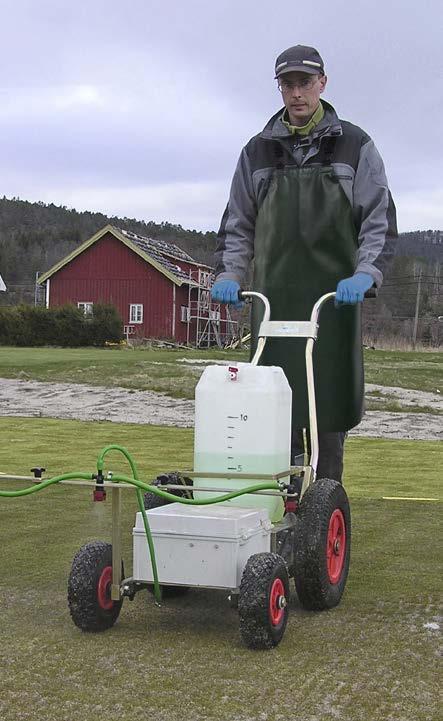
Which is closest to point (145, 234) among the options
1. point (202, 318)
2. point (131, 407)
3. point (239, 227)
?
point (202, 318)

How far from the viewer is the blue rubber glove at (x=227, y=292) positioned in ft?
12.1

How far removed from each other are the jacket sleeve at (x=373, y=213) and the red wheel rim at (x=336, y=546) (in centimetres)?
91

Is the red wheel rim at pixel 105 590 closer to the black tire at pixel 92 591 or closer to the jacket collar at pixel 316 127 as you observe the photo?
the black tire at pixel 92 591

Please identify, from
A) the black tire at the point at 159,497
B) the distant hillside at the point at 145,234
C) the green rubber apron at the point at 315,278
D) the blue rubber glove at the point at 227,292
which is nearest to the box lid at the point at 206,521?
the black tire at the point at 159,497

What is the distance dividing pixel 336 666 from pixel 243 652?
0.29m

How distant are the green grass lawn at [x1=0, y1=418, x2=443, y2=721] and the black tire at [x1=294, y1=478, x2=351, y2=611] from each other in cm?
7

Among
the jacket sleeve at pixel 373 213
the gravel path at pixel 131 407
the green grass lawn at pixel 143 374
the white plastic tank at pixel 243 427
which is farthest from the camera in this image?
the green grass lawn at pixel 143 374

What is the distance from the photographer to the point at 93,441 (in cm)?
866

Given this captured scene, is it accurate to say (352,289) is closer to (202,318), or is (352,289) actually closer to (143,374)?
(143,374)

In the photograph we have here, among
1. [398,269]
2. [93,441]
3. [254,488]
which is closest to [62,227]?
[398,269]

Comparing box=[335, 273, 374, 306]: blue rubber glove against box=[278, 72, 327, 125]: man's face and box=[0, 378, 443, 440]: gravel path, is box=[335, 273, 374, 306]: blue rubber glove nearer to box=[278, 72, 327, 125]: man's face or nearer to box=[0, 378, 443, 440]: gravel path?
box=[278, 72, 327, 125]: man's face

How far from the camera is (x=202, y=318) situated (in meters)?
41.6

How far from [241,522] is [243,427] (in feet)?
1.59

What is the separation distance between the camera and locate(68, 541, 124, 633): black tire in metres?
2.89
